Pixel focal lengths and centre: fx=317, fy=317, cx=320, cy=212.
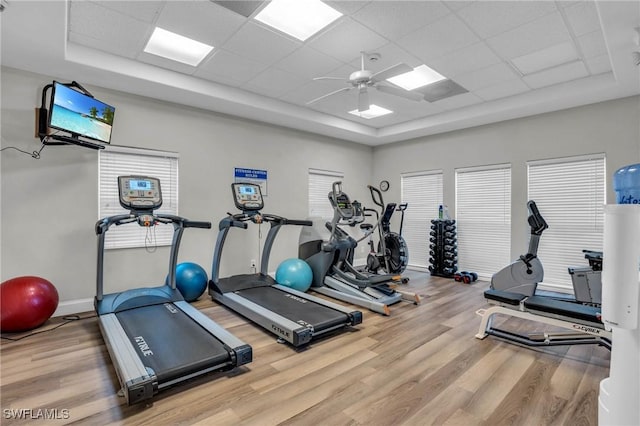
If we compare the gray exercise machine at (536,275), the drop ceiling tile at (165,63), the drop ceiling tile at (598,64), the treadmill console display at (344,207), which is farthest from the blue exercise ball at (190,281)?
the drop ceiling tile at (598,64)

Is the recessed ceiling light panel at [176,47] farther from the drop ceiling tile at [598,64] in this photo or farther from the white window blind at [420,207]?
the white window blind at [420,207]

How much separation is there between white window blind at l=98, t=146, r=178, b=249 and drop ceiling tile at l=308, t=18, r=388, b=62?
270 cm

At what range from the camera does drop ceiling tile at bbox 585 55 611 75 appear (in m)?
3.71

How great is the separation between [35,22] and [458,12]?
3735 mm

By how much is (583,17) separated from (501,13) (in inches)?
31.0

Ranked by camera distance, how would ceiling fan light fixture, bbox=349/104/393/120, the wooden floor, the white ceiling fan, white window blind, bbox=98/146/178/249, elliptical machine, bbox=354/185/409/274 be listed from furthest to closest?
ceiling fan light fixture, bbox=349/104/393/120 → elliptical machine, bbox=354/185/409/274 → white window blind, bbox=98/146/178/249 → the white ceiling fan → the wooden floor

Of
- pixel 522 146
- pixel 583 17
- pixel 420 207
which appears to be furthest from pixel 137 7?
pixel 420 207

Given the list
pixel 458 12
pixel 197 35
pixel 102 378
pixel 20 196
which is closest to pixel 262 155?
pixel 197 35

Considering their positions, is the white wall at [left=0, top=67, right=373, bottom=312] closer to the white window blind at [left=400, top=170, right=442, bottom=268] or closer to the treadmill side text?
the treadmill side text

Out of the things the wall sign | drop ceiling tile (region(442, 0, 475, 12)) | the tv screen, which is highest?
drop ceiling tile (region(442, 0, 475, 12))

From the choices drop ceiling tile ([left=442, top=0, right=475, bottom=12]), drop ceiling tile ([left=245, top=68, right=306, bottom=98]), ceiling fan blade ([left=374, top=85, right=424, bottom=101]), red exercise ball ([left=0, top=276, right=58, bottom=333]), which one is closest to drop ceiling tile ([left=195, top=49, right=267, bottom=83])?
drop ceiling tile ([left=245, top=68, right=306, bottom=98])

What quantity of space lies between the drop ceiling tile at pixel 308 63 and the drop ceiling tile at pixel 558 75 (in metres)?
2.67

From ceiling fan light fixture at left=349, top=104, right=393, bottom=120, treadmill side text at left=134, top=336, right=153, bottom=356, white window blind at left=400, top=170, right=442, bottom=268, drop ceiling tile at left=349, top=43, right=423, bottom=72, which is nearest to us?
treadmill side text at left=134, top=336, right=153, bottom=356

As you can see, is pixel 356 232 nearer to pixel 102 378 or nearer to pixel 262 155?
pixel 262 155
